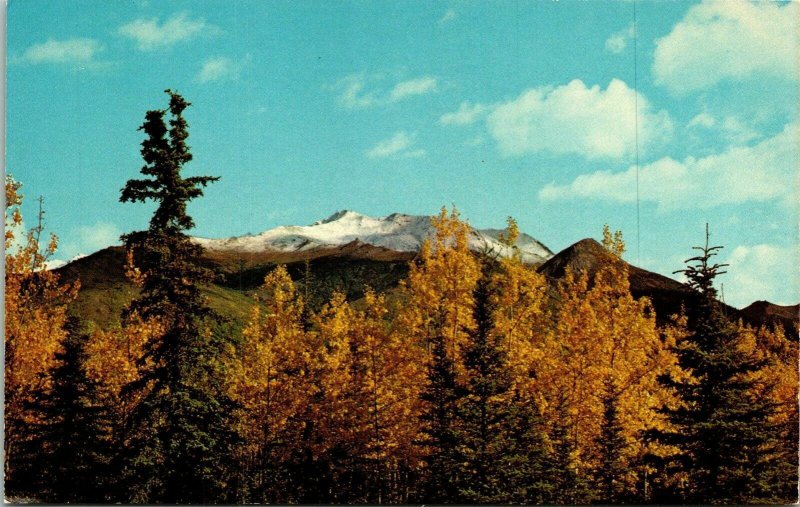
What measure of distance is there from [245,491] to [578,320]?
13450mm

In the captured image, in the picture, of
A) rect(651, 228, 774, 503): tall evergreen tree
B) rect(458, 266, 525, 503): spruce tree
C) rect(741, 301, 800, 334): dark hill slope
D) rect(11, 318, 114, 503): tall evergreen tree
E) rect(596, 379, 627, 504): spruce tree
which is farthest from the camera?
rect(11, 318, 114, 503): tall evergreen tree

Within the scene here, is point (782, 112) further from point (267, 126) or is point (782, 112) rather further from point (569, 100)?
point (267, 126)

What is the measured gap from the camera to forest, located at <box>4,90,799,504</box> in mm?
16312

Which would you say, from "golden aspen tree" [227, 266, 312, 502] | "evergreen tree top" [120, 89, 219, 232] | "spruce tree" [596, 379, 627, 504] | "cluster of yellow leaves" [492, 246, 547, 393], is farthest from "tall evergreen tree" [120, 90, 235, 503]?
"spruce tree" [596, 379, 627, 504]

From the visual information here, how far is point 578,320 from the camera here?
18.9m

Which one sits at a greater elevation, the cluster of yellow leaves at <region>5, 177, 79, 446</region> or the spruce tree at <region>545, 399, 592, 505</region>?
the cluster of yellow leaves at <region>5, 177, 79, 446</region>

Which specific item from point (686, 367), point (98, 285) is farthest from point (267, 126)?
point (98, 285)

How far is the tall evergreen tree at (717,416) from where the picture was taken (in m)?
15.6

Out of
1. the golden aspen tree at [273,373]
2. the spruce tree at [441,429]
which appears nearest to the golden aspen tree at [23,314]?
the golden aspen tree at [273,373]

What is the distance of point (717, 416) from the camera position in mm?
16312

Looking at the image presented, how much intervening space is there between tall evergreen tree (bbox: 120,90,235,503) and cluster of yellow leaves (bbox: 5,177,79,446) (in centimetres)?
265

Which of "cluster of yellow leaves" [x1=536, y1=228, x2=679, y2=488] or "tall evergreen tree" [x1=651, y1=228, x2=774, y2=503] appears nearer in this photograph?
"tall evergreen tree" [x1=651, y1=228, x2=774, y2=503]

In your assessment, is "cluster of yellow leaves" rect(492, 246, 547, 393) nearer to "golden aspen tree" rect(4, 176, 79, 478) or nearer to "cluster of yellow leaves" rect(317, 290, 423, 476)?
"cluster of yellow leaves" rect(317, 290, 423, 476)

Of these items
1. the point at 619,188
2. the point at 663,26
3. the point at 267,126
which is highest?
the point at 663,26
